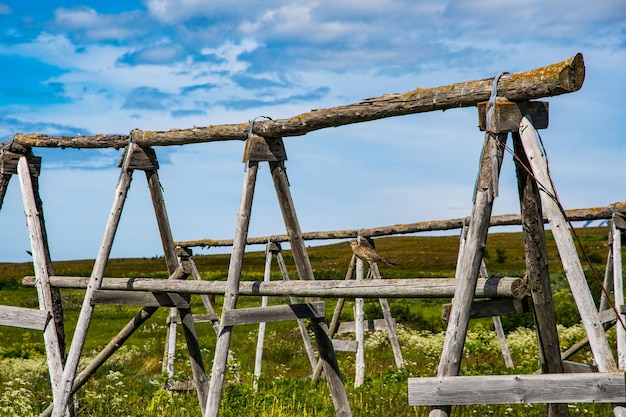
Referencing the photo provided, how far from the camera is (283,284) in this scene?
7309 millimetres

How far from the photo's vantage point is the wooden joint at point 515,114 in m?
5.67

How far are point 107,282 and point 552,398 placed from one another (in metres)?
5.58

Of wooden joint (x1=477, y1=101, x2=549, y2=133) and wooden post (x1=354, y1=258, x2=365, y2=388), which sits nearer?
wooden joint (x1=477, y1=101, x2=549, y2=133)

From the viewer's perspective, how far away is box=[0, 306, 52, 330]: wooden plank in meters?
9.11

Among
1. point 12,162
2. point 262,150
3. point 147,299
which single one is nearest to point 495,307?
point 262,150

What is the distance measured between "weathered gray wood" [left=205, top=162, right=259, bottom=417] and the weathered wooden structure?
12 mm

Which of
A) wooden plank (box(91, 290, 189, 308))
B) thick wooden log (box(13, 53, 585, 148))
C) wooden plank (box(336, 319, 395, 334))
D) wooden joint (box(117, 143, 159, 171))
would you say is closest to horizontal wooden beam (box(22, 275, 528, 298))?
wooden plank (box(91, 290, 189, 308))

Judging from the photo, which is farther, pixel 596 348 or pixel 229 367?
pixel 229 367

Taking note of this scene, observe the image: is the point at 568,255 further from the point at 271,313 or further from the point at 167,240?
the point at 167,240

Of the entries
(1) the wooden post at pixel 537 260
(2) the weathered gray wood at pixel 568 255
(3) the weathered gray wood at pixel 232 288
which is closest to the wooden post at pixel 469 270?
(2) the weathered gray wood at pixel 568 255

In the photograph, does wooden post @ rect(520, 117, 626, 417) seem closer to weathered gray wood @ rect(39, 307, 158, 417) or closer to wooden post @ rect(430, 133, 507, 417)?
Answer: wooden post @ rect(430, 133, 507, 417)

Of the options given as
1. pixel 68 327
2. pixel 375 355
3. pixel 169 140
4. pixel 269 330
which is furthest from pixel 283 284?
pixel 68 327

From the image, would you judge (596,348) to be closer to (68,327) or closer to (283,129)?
(283,129)

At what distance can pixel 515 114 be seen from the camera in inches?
223
